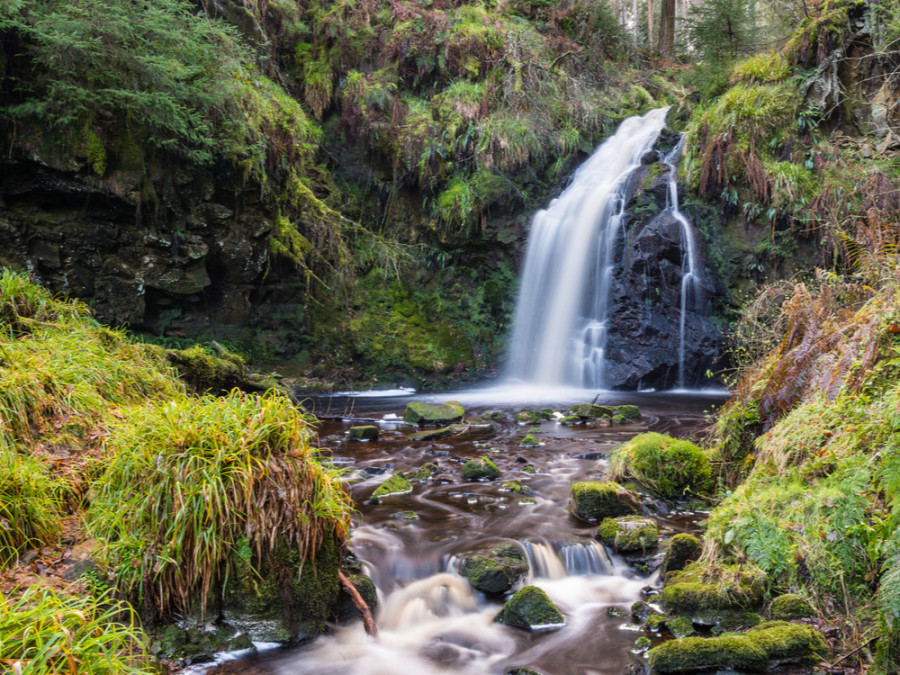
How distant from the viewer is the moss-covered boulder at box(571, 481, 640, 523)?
4.83 m

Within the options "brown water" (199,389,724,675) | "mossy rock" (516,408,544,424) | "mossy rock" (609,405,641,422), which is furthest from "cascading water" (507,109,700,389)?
"brown water" (199,389,724,675)

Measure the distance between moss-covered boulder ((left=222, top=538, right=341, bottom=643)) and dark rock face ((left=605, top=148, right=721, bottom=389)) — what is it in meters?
10.5

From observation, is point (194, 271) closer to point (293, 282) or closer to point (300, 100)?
point (293, 282)

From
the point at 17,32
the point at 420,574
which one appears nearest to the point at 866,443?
the point at 420,574

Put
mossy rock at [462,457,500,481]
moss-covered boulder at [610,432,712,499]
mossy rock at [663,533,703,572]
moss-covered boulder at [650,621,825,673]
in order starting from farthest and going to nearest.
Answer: mossy rock at [462,457,500,481]
moss-covered boulder at [610,432,712,499]
mossy rock at [663,533,703,572]
moss-covered boulder at [650,621,825,673]

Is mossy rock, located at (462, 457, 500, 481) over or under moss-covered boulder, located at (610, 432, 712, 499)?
under

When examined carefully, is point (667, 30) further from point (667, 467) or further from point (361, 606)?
point (361, 606)

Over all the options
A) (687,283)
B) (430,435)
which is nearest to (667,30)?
(687,283)

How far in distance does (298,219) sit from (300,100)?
16.8 ft

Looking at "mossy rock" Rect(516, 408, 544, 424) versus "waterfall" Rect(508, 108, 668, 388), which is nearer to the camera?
"mossy rock" Rect(516, 408, 544, 424)

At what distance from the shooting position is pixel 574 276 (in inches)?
545

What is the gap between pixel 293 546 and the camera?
3.29m

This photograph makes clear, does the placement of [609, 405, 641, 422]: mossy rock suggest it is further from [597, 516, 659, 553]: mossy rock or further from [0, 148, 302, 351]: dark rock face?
[0, 148, 302, 351]: dark rock face

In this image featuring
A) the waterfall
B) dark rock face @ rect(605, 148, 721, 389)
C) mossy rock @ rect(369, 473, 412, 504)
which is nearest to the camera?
mossy rock @ rect(369, 473, 412, 504)
